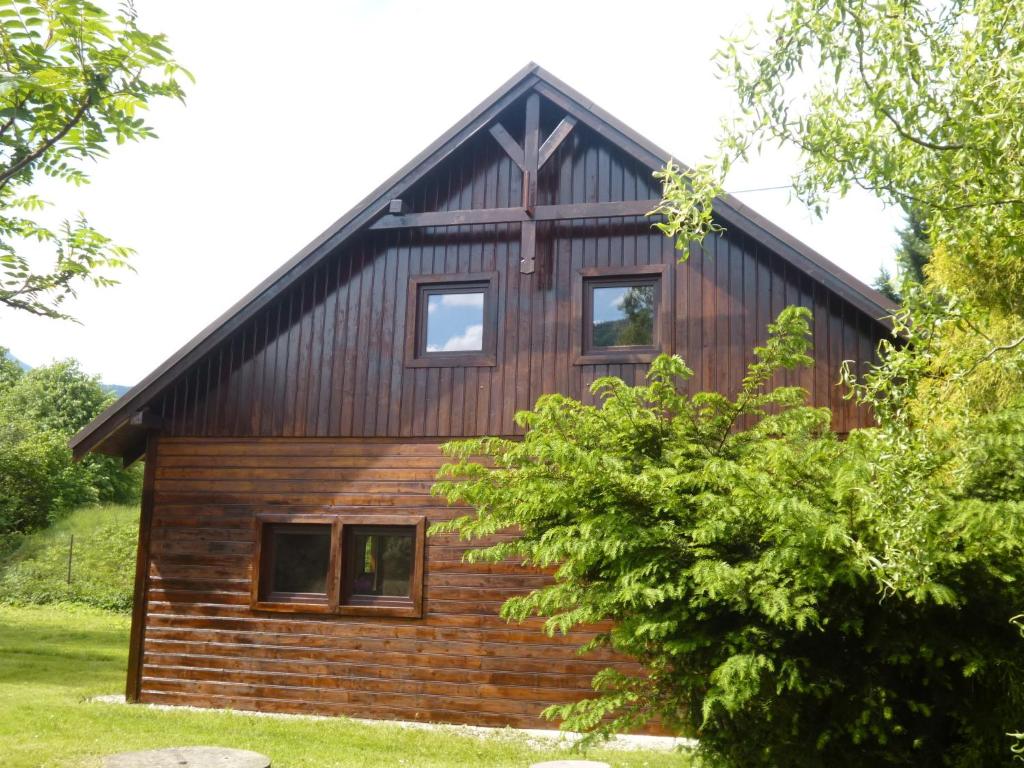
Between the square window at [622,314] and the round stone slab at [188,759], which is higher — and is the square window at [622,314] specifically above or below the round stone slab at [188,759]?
above

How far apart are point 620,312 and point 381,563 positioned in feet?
12.7

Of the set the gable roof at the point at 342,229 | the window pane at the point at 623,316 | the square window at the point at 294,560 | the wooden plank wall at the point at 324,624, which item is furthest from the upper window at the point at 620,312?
the square window at the point at 294,560

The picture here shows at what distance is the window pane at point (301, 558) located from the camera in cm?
1151

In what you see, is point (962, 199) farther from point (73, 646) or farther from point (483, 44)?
point (73, 646)

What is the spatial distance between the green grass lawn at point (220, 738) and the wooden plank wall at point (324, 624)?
46cm

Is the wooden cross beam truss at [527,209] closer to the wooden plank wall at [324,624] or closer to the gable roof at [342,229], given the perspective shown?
the gable roof at [342,229]

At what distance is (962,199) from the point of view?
231 inches

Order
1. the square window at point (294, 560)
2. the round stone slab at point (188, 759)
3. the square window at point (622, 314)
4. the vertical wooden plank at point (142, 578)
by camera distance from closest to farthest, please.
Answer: the round stone slab at point (188, 759), the square window at point (622, 314), the square window at point (294, 560), the vertical wooden plank at point (142, 578)

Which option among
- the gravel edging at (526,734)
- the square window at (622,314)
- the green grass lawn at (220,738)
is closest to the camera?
the green grass lawn at (220,738)

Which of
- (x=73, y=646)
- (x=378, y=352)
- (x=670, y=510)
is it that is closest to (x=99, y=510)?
(x=73, y=646)

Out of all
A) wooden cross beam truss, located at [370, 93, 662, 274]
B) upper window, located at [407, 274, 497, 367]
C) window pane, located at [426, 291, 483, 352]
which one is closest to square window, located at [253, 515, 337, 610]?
upper window, located at [407, 274, 497, 367]

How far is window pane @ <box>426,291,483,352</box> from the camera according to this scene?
1144cm

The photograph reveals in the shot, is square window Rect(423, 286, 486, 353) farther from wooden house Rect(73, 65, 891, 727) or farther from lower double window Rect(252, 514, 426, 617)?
lower double window Rect(252, 514, 426, 617)

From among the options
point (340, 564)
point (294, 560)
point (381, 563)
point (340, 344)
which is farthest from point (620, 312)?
point (294, 560)
